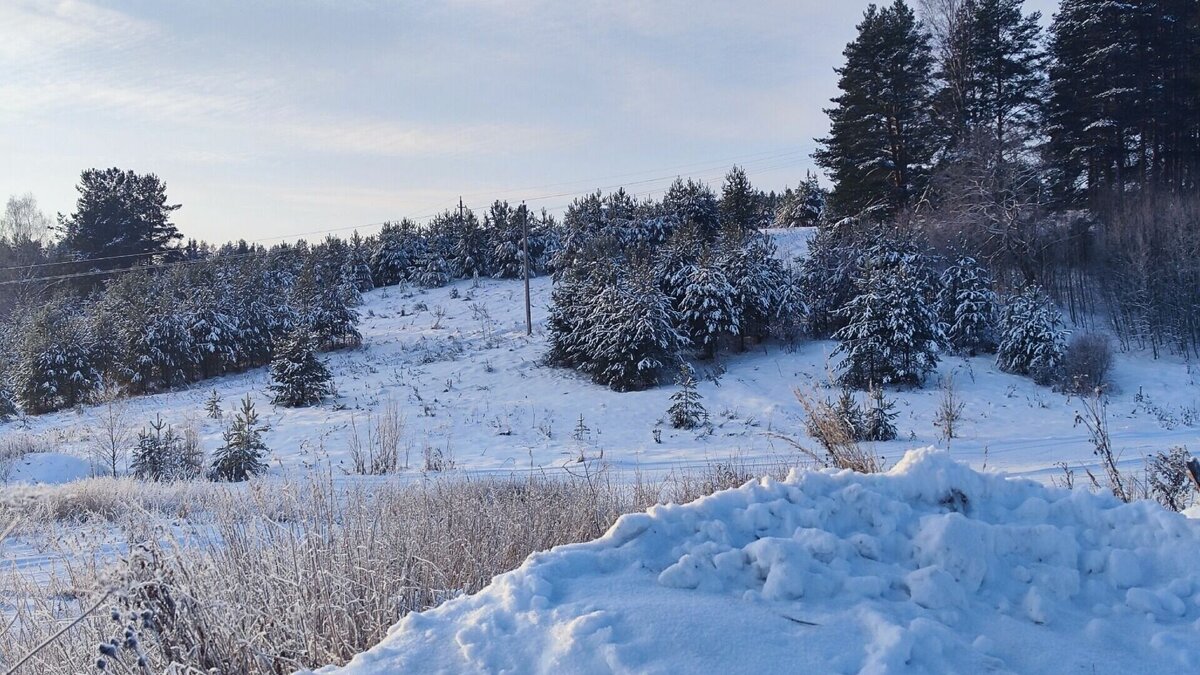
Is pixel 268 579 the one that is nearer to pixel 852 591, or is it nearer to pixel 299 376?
pixel 852 591

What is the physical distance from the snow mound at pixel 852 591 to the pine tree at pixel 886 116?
80.2 ft

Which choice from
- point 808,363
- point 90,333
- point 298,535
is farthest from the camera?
point 90,333

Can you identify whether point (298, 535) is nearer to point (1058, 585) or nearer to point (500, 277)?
point (1058, 585)

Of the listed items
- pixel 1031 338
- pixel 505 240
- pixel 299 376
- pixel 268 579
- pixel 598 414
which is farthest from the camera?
pixel 505 240

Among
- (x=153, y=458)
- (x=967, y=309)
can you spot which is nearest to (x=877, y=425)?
(x=967, y=309)

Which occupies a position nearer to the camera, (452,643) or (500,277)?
(452,643)

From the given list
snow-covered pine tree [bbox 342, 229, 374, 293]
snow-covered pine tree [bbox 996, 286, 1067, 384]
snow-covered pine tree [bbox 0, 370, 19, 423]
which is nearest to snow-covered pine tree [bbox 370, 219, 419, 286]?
snow-covered pine tree [bbox 342, 229, 374, 293]

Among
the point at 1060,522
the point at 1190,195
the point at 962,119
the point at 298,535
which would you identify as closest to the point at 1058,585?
the point at 1060,522

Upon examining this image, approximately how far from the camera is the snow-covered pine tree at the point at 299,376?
17.4m

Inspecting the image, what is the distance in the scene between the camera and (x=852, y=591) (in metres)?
2.36

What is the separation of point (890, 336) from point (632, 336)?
561 centimetres

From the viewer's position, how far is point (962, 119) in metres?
24.8

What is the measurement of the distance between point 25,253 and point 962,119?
43.5 metres

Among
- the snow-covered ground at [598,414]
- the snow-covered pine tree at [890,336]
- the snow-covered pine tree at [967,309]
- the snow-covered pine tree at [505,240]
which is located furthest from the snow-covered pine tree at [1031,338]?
the snow-covered pine tree at [505,240]
